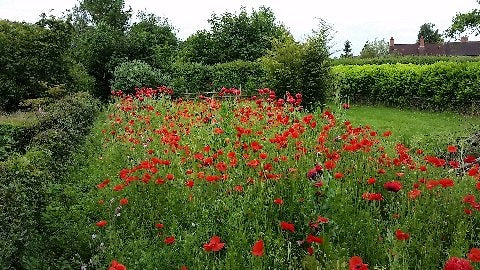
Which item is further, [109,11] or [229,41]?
[109,11]

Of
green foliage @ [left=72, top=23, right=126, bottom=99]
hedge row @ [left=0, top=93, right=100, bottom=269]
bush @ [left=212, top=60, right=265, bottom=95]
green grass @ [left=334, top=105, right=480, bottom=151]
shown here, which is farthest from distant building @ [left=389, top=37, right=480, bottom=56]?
hedge row @ [left=0, top=93, right=100, bottom=269]

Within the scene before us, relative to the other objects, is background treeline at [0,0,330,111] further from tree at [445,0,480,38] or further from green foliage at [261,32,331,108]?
tree at [445,0,480,38]

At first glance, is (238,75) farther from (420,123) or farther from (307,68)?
(420,123)

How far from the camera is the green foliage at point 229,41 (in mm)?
30250

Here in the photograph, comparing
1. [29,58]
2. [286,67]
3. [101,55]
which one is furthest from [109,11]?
[286,67]

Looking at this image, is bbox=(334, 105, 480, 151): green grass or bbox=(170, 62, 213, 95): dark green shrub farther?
bbox=(170, 62, 213, 95): dark green shrub

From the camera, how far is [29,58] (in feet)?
52.8

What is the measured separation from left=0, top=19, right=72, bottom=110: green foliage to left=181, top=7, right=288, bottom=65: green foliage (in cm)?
1325

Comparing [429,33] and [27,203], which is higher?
[429,33]

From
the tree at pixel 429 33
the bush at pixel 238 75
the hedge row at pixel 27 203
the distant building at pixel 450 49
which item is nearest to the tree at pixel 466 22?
the bush at pixel 238 75

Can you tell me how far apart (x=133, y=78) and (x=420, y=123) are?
10.9 meters

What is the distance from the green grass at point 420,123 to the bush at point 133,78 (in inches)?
314

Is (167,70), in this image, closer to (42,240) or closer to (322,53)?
(322,53)

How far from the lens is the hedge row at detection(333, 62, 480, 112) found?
51.2 ft
